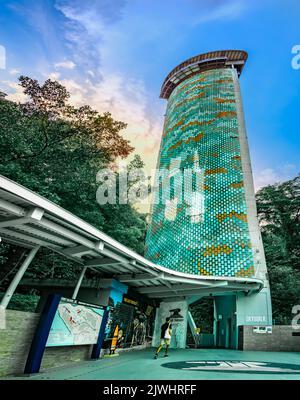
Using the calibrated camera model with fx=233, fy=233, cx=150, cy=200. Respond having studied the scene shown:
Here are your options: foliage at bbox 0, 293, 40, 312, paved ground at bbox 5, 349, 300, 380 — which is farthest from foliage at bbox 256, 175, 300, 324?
foliage at bbox 0, 293, 40, 312

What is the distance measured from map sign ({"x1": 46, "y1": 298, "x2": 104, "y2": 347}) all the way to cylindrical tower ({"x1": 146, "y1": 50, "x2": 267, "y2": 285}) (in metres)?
9.95

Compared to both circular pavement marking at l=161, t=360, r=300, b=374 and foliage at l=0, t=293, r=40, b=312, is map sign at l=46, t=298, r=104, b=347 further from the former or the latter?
foliage at l=0, t=293, r=40, b=312

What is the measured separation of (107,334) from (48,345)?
4.08 m

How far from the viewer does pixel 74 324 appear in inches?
251

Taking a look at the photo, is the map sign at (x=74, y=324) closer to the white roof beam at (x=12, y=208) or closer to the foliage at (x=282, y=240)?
the white roof beam at (x=12, y=208)

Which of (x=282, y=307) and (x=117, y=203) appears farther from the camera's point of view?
(x=282, y=307)

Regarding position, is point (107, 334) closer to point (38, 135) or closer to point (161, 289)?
point (161, 289)

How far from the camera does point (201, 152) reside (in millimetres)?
21234

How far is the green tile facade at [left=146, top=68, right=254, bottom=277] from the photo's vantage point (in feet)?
53.1

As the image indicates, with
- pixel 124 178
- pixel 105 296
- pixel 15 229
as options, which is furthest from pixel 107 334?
pixel 124 178

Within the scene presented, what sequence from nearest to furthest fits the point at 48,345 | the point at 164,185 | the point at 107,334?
1. the point at 48,345
2. the point at 107,334
3. the point at 164,185

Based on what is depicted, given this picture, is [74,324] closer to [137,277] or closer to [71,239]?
[71,239]

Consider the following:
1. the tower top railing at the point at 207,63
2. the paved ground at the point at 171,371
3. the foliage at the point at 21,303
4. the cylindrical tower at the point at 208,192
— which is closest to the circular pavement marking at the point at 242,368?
the paved ground at the point at 171,371

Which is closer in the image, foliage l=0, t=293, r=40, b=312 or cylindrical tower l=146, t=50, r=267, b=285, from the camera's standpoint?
foliage l=0, t=293, r=40, b=312
